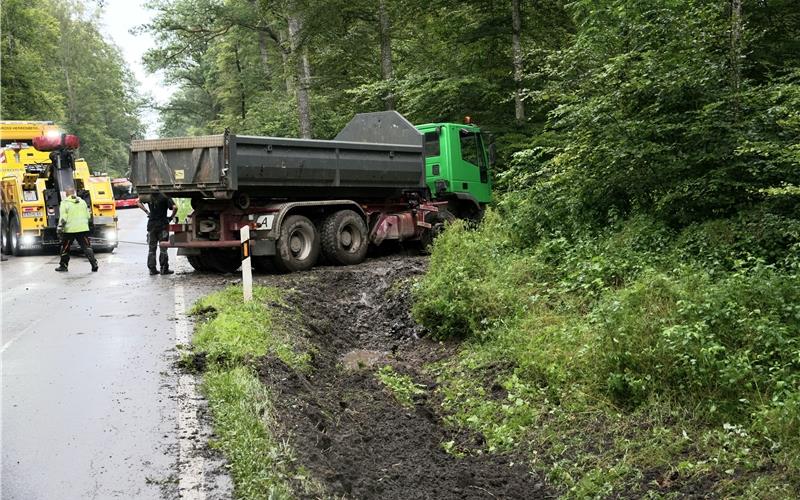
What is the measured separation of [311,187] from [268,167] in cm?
123

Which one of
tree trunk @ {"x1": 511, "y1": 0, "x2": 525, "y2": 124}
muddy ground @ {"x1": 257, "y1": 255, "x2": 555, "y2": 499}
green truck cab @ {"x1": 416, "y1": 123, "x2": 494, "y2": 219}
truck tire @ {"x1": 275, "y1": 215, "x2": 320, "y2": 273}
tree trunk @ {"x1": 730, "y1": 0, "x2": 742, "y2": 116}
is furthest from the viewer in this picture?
tree trunk @ {"x1": 511, "y1": 0, "x2": 525, "y2": 124}

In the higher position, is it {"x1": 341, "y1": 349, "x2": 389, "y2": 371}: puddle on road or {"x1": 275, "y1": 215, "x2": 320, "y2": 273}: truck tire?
{"x1": 275, "y1": 215, "x2": 320, "y2": 273}: truck tire

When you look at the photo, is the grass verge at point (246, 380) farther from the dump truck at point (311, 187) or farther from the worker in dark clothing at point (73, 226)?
the worker in dark clothing at point (73, 226)

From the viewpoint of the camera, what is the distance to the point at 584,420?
5.87m

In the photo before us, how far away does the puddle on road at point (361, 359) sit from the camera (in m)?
8.15

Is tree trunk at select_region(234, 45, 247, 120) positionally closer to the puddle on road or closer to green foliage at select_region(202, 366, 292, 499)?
the puddle on road

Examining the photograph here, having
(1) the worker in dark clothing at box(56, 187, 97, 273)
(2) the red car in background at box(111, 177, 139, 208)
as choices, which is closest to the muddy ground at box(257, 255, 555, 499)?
(1) the worker in dark clothing at box(56, 187, 97, 273)

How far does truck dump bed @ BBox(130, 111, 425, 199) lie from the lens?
38.3 ft

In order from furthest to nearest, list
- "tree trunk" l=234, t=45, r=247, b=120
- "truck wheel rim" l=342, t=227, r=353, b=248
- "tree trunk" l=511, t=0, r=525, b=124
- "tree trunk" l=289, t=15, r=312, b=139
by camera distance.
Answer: "tree trunk" l=234, t=45, r=247, b=120, "tree trunk" l=289, t=15, r=312, b=139, "tree trunk" l=511, t=0, r=525, b=124, "truck wheel rim" l=342, t=227, r=353, b=248

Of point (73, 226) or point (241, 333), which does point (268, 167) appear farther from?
point (73, 226)

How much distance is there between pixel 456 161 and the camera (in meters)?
16.0

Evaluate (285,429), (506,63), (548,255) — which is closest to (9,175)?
(506,63)

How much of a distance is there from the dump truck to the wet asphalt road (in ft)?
5.09

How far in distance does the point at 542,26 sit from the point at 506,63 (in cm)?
125
